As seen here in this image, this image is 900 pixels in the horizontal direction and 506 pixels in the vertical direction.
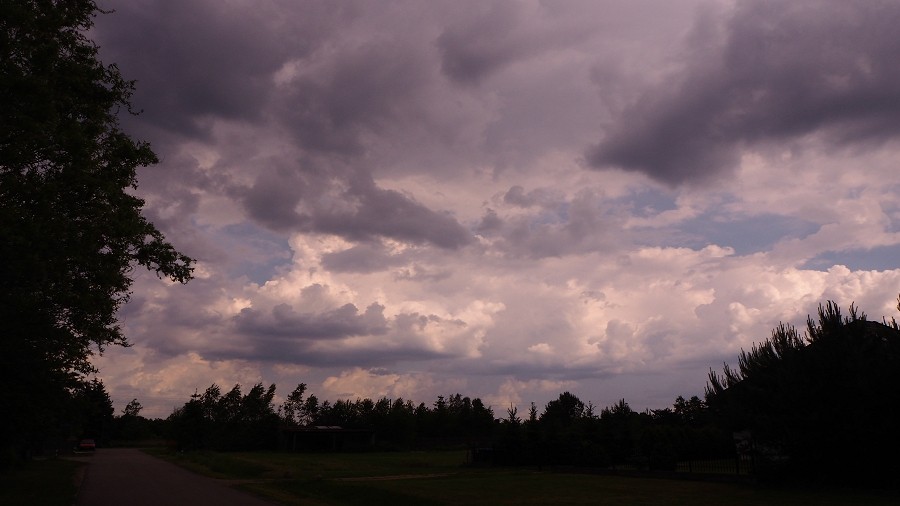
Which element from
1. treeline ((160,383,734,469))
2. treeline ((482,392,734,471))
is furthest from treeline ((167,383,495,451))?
treeline ((482,392,734,471))

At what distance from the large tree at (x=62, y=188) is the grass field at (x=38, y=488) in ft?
20.7

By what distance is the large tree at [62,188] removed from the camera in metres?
15.9

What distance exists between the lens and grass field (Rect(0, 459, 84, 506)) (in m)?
24.2

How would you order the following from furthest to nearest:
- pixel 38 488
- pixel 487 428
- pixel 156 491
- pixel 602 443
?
pixel 487 428 → pixel 602 443 → pixel 38 488 → pixel 156 491

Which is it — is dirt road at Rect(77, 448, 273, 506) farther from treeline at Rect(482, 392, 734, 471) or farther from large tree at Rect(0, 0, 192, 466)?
treeline at Rect(482, 392, 734, 471)

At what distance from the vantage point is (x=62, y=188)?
17156mm

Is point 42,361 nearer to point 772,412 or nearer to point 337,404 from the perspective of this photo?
point 772,412

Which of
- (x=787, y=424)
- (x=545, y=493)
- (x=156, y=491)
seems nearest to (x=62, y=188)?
(x=156, y=491)

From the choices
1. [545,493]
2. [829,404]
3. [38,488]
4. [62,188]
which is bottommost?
[38,488]

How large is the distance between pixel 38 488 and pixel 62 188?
1877 centimetres

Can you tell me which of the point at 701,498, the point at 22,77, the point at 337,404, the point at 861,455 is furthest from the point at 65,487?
the point at 337,404

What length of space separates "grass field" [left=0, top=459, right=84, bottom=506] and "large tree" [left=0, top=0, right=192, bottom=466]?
6.30 m

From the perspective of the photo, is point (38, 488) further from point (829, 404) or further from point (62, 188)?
point (829, 404)

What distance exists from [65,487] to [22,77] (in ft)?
69.9
